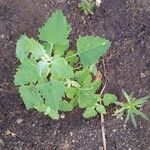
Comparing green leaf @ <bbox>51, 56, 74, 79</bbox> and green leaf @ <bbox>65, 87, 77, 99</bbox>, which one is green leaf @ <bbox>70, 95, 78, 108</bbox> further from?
green leaf @ <bbox>51, 56, 74, 79</bbox>

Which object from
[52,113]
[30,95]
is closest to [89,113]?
[52,113]

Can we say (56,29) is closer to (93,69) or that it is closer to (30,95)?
(30,95)

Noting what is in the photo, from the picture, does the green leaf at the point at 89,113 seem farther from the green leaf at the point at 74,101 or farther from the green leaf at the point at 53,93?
the green leaf at the point at 53,93

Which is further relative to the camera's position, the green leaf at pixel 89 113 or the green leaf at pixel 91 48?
the green leaf at pixel 89 113

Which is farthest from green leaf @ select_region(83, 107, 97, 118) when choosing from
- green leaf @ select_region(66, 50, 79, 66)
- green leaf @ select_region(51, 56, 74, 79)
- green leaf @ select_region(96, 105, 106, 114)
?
green leaf @ select_region(51, 56, 74, 79)

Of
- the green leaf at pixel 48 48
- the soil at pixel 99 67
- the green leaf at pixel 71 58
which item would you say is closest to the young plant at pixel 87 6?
the soil at pixel 99 67

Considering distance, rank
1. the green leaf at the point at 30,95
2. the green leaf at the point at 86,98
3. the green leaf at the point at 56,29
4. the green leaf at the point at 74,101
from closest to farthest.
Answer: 1. the green leaf at the point at 56,29
2. the green leaf at the point at 30,95
3. the green leaf at the point at 86,98
4. the green leaf at the point at 74,101

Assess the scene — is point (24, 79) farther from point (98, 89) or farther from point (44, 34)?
point (98, 89)
